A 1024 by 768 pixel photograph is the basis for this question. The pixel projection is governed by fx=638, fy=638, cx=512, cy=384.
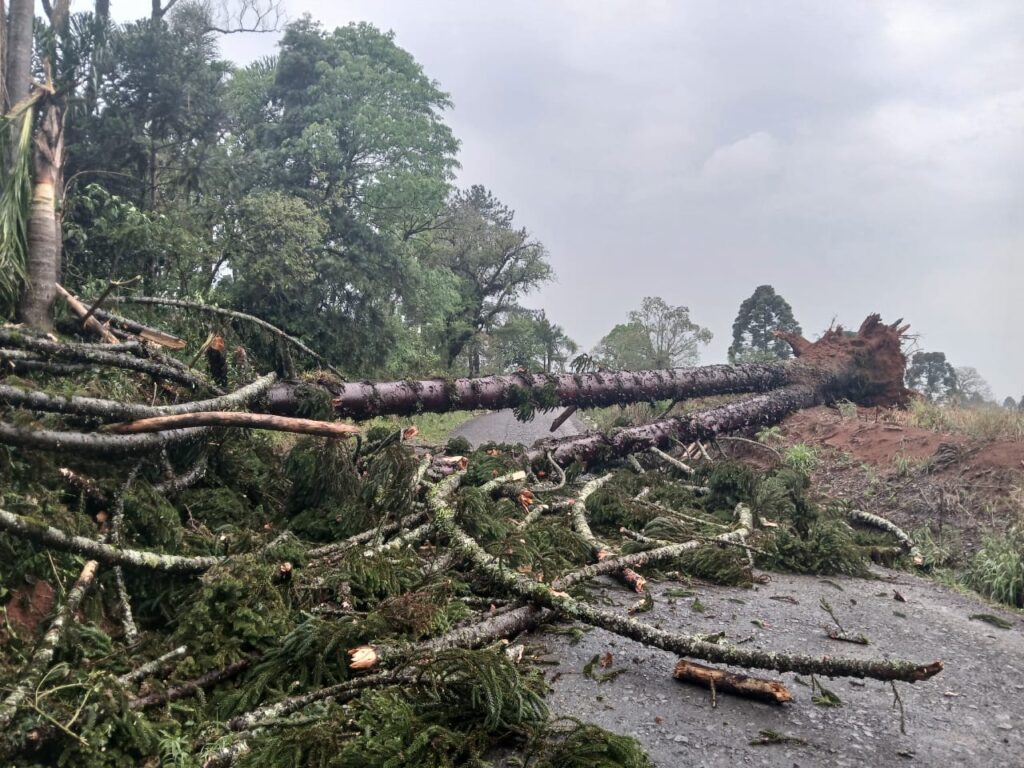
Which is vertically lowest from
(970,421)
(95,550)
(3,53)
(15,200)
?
(95,550)

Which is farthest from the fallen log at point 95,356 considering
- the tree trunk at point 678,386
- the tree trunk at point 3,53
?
the tree trunk at point 3,53

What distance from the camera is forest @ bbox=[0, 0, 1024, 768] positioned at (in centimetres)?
255

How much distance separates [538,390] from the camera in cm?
964

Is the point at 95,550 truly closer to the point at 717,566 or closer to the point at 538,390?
the point at 717,566

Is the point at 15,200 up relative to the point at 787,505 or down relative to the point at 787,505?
up

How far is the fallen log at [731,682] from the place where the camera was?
115 inches

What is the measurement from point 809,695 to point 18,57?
36.8 feet

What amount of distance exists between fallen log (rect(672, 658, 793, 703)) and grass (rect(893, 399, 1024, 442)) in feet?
23.3

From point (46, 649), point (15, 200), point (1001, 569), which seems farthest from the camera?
point (15, 200)

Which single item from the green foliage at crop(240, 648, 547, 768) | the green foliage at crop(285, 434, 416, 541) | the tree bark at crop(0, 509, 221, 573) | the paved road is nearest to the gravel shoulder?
the green foliage at crop(240, 648, 547, 768)

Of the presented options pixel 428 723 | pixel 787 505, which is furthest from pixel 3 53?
pixel 787 505

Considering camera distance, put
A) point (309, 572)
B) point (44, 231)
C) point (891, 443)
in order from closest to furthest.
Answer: point (309, 572) < point (44, 231) < point (891, 443)

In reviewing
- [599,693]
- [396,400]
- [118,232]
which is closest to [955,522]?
[599,693]

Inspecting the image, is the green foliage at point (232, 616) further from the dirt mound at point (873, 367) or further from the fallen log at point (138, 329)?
the dirt mound at point (873, 367)
